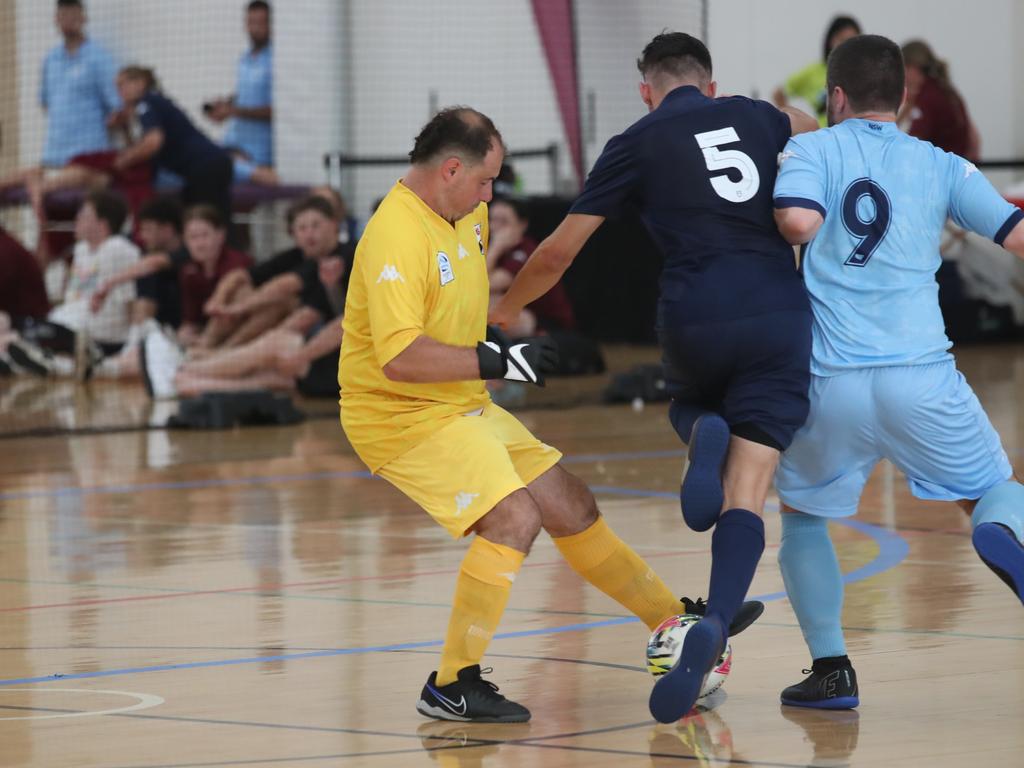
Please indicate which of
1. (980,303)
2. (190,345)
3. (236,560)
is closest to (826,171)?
(236,560)

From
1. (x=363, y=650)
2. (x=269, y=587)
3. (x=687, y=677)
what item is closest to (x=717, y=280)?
(x=687, y=677)

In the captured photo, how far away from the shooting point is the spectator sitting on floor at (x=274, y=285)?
555 inches

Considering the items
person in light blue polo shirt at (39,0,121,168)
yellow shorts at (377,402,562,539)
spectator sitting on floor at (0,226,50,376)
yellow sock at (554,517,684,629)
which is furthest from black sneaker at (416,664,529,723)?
person in light blue polo shirt at (39,0,121,168)

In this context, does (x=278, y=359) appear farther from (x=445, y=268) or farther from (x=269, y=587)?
(x=445, y=268)

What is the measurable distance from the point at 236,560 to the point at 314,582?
27.3 inches

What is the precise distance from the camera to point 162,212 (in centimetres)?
1608

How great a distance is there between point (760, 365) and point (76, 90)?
50.8ft

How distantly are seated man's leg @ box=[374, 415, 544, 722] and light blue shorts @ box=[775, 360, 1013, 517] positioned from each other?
2.63 feet

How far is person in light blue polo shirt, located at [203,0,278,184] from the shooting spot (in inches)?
750

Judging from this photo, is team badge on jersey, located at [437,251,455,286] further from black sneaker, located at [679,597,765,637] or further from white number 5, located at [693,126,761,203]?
black sneaker, located at [679,597,765,637]

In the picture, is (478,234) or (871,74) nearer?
(871,74)

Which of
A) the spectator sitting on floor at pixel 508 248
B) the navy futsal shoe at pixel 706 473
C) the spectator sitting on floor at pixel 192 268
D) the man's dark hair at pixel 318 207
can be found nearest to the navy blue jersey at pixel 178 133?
the spectator sitting on floor at pixel 192 268

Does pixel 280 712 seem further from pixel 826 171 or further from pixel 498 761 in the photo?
pixel 826 171

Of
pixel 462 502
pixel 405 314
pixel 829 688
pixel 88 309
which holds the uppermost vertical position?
pixel 405 314
